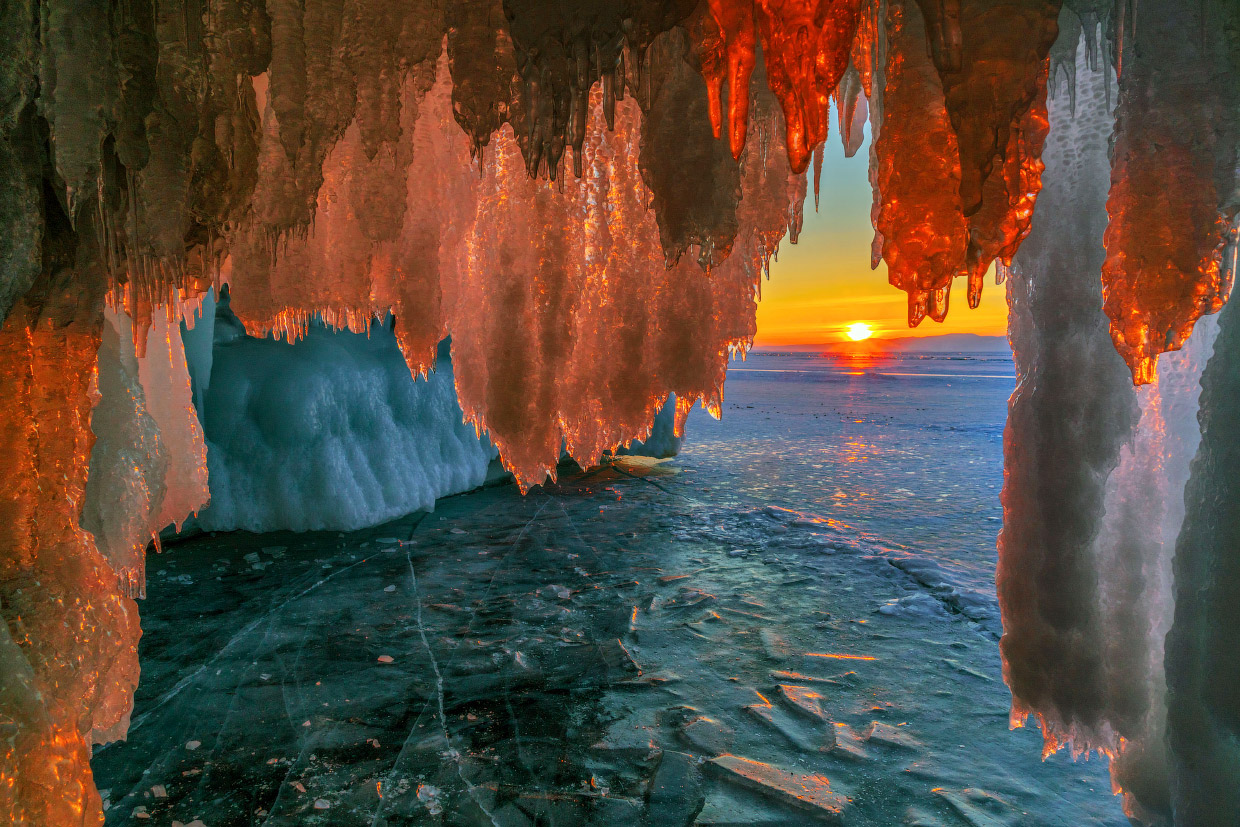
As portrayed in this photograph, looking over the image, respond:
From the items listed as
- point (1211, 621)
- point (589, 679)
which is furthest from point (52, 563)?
point (589, 679)

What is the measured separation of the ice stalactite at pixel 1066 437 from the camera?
187 centimetres

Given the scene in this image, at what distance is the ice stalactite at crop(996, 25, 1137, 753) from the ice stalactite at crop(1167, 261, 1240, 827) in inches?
13.3

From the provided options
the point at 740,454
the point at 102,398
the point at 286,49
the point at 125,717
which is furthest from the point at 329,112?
the point at 740,454

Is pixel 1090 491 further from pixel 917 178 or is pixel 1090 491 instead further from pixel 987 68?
pixel 987 68

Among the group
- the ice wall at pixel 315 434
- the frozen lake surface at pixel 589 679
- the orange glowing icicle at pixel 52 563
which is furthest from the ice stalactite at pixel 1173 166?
the ice wall at pixel 315 434

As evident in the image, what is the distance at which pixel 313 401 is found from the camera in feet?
23.9

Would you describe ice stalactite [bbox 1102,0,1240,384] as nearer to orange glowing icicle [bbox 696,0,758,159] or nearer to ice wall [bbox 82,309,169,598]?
orange glowing icicle [bbox 696,0,758,159]

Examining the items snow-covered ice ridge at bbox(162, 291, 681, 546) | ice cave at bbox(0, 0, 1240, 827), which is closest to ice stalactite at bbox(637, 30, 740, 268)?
ice cave at bbox(0, 0, 1240, 827)

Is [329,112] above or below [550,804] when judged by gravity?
above

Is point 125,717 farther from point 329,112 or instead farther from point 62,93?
point 329,112

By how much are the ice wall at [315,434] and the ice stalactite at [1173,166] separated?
629 centimetres

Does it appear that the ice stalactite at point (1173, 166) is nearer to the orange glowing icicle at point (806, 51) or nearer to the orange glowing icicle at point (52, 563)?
the orange glowing icicle at point (806, 51)

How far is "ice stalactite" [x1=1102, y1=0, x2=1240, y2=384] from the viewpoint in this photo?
136 centimetres

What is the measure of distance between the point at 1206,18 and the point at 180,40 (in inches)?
83.4
